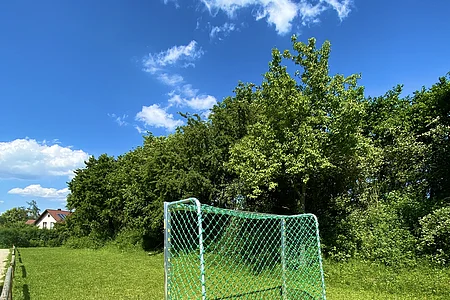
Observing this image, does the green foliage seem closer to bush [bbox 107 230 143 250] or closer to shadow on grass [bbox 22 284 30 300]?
bush [bbox 107 230 143 250]

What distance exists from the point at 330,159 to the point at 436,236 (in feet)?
8.54

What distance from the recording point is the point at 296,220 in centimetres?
464

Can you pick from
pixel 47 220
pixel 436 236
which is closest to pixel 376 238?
pixel 436 236

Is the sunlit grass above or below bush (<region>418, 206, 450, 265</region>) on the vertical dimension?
below

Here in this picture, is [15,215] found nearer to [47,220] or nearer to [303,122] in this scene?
[47,220]

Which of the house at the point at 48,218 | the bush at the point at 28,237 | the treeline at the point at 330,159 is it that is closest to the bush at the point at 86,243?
the bush at the point at 28,237

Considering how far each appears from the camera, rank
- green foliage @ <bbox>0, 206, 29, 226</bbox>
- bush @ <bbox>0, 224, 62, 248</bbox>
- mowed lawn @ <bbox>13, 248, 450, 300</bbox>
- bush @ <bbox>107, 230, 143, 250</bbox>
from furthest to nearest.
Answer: green foliage @ <bbox>0, 206, 29, 226</bbox>, bush @ <bbox>0, 224, 62, 248</bbox>, bush @ <bbox>107, 230, 143, 250</bbox>, mowed lawn @ <bbox>13, 248, 450, 300</bbox>

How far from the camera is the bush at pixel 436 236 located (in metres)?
5.82

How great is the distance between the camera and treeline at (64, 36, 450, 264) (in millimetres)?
6730

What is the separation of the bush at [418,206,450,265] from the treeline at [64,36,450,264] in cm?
2

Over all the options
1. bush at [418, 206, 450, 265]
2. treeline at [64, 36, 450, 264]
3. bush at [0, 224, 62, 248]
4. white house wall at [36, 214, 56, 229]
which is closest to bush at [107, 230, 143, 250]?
treeline at [64, 36, 450, 264]

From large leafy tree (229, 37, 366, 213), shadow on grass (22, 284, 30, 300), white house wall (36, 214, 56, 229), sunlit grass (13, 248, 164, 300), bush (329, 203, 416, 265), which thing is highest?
large leafy tree (229, 37, 366, 213)

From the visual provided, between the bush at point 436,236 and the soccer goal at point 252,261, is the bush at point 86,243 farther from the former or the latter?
the bush at point 436,236

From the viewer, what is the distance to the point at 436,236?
6.00 metres
